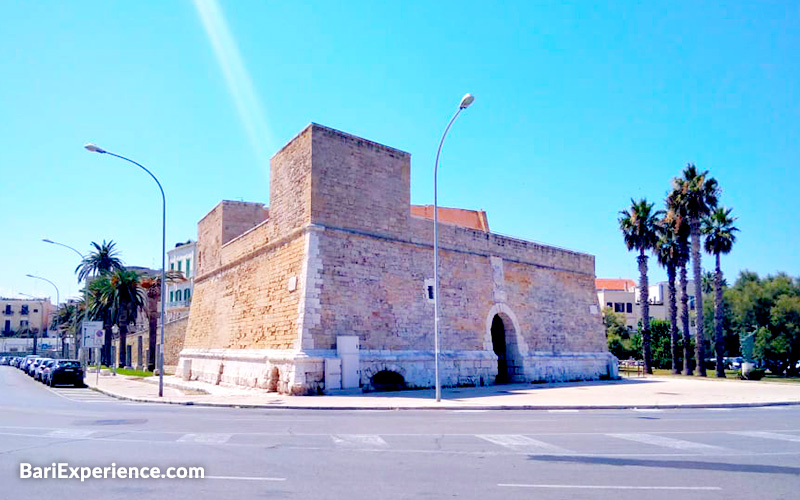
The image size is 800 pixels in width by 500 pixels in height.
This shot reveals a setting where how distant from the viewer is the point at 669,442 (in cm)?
1048

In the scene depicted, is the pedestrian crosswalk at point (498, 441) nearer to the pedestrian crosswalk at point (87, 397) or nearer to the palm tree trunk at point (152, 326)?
the pedestrian crosswalk at point (87, 397)

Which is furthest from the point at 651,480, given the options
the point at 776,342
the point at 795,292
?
the point at 795,292

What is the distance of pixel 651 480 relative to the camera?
7121 millimetres

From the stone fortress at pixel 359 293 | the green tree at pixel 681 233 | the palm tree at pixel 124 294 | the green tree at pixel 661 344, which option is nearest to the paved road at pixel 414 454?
the stone fortress at pixel 359 293

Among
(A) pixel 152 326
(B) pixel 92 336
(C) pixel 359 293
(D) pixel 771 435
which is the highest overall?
(C) pixel 359 293

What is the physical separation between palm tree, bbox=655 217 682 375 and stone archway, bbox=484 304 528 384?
1848cm

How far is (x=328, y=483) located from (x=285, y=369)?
15042 mm

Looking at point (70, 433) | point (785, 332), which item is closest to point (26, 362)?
point (70, 433)

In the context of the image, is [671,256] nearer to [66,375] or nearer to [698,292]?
[698,292]

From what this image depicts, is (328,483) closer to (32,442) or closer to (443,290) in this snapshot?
(32,442)

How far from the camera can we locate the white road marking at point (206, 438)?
1002 centimetres

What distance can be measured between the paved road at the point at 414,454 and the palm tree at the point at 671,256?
29.8 m

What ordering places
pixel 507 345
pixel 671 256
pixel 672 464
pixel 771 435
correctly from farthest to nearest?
1. pixel 671 256
2. pixel 507 345
3. pixel 771 435
4. pixel 672 464

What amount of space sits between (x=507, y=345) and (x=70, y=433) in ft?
75.9
